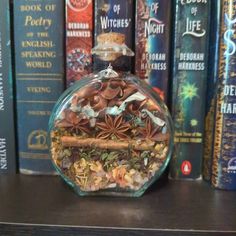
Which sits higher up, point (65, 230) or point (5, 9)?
point (5, 9)

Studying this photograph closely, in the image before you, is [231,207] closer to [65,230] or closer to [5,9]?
[65,230]

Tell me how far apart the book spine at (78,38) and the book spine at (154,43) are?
0.05 m

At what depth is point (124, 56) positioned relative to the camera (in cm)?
42

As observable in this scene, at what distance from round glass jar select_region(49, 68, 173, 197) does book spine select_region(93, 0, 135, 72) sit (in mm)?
19

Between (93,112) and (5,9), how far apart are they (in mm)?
158

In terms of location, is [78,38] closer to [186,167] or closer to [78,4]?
[78,4]

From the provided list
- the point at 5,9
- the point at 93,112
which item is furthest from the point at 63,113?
the point at 5,9

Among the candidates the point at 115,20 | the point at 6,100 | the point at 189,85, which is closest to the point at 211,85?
the point at 189,85

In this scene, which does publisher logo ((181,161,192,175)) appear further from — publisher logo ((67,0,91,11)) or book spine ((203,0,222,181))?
publisher logo ((67,0,91,11))

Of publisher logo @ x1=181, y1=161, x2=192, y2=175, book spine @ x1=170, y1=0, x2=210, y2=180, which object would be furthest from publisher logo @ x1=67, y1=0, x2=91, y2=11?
publisher logo @ x1=181, y1=161, x2=192, y2=175

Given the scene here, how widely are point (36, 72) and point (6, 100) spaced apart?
0.16ft

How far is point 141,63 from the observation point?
0.44m

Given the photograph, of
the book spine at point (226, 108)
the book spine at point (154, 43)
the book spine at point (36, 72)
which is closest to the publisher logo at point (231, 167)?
the book spine at point (226, 108)

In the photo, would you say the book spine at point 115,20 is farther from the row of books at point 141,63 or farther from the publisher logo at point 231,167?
the publisher logo at point 231,167
